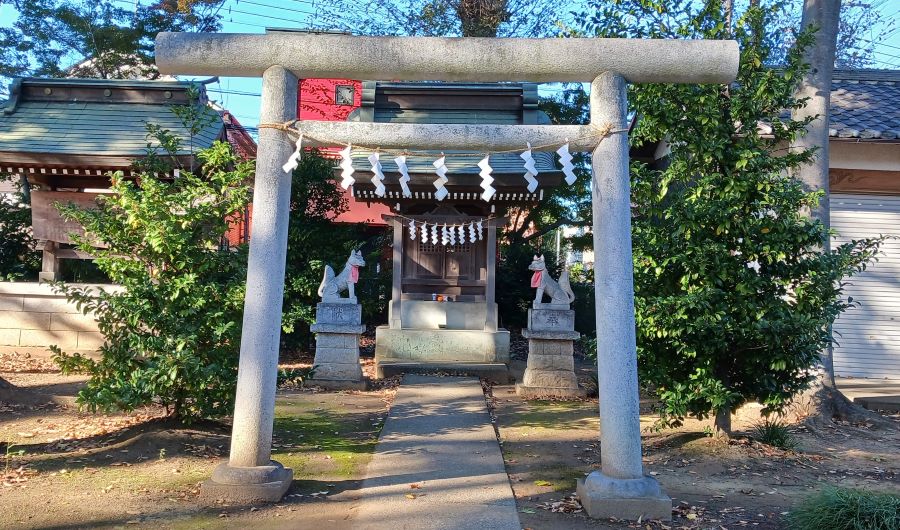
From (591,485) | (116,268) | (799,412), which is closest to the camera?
(591,485)

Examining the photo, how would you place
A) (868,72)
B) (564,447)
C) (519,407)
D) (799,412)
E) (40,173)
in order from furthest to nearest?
(868,72) → (40,173) → (519,407) → (799,412) → (564,447)

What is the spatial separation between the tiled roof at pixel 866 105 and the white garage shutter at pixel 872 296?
48.3 inches

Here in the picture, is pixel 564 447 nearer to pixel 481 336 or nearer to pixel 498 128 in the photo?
pixel 498 128

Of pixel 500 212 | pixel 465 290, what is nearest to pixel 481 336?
pixel 465 290

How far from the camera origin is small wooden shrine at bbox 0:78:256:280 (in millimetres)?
11188

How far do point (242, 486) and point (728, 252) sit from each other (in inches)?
191

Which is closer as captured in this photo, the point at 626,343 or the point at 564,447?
the point at 626,343

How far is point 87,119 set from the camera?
12.6 m

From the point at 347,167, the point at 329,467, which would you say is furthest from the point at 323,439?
the point at 347,167

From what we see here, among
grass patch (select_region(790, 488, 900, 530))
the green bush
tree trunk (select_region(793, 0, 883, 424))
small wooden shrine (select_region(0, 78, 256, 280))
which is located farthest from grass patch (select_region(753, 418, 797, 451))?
the green bush

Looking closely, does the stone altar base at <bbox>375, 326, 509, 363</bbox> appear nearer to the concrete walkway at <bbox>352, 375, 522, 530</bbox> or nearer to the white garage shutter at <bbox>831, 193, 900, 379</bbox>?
the concrete walkway at <bbox>352, 375, 522, 530</bbox>

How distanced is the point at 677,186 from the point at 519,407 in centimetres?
421

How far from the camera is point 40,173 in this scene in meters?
11.6

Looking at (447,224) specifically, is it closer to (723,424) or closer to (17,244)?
(723,424)
